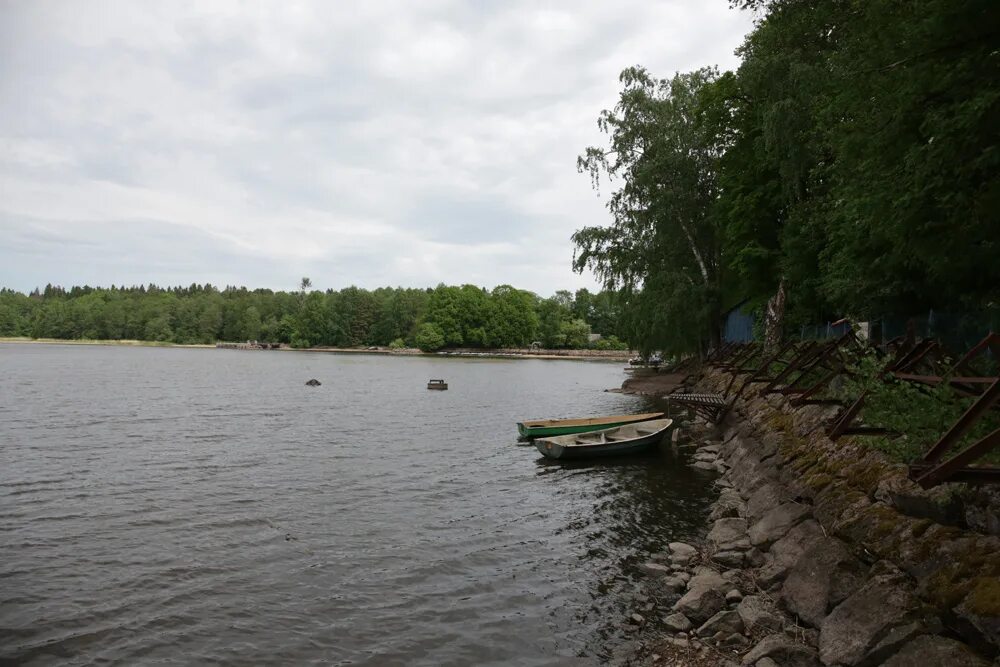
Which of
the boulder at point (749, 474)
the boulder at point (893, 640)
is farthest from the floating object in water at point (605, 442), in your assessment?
the boulder at point (893, 640)

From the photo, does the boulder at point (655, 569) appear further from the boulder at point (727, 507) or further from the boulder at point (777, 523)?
the boulder at point (727, 507)

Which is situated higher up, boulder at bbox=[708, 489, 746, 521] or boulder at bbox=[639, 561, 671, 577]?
boulder at bbox=[708, 489, 746, 521]

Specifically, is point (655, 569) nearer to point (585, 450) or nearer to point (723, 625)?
point (723, 625)

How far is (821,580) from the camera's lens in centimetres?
838

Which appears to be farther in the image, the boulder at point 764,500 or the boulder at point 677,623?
the boulder at point 764,500

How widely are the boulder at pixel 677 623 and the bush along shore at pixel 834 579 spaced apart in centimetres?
2

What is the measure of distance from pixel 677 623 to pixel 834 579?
219 centimetres

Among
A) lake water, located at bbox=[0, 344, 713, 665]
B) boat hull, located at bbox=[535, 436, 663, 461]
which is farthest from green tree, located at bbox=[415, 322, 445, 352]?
boat hull, located at bbox=[535, 436, 663, 461]

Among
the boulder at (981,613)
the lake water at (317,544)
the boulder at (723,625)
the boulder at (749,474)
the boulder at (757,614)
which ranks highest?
the boulder at (981,613)

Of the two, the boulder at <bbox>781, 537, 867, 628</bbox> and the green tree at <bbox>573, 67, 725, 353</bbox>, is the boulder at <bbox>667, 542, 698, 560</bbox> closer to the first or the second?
the boulder at <bbox>781, 537, 867, 628</bbox>

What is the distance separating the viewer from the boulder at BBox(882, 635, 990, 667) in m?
5.66

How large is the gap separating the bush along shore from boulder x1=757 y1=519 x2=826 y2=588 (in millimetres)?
25

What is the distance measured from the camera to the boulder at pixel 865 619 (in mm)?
6711

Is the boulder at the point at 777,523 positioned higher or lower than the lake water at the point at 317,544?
higher
